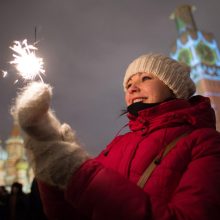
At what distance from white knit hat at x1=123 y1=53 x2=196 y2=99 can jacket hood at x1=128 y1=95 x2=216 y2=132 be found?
38 centimetres

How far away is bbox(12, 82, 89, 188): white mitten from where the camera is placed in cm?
151

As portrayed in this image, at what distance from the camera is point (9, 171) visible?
3544 cm

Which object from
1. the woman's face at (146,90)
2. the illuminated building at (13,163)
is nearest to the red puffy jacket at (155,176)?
the woman's face at (146,90)

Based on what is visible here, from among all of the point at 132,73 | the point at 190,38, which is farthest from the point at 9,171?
the point at 132,73

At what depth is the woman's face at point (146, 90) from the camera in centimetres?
242

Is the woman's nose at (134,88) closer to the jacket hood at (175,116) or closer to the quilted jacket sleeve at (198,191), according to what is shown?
the jacket hood at (175,116)

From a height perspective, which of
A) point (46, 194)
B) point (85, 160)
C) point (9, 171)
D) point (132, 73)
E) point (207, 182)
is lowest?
point (9, 171)

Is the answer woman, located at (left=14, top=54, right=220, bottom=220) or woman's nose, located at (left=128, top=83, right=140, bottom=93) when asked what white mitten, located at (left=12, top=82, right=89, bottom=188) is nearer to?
woman, located at (left=14, top=54, right=220, bottom=220)

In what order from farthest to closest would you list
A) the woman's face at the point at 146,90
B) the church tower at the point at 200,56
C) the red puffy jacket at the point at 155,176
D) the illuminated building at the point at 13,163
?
1. the church tower at the point at 200,56
2. the illuminated building at the point at 13,163
3. the woman's face at the point at 146,90
4. the red puffy jacket at the point at 155,176

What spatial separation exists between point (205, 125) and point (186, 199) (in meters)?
0.73

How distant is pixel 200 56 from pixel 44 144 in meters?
39.7

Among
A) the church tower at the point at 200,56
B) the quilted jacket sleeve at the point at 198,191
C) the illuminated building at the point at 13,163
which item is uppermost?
the quilted jacket sleeve at the point at 198,191

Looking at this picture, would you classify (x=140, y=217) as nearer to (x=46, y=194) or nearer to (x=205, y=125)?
(x=46, y=194)

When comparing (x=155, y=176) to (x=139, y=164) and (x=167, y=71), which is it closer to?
(x=139, y=164)
